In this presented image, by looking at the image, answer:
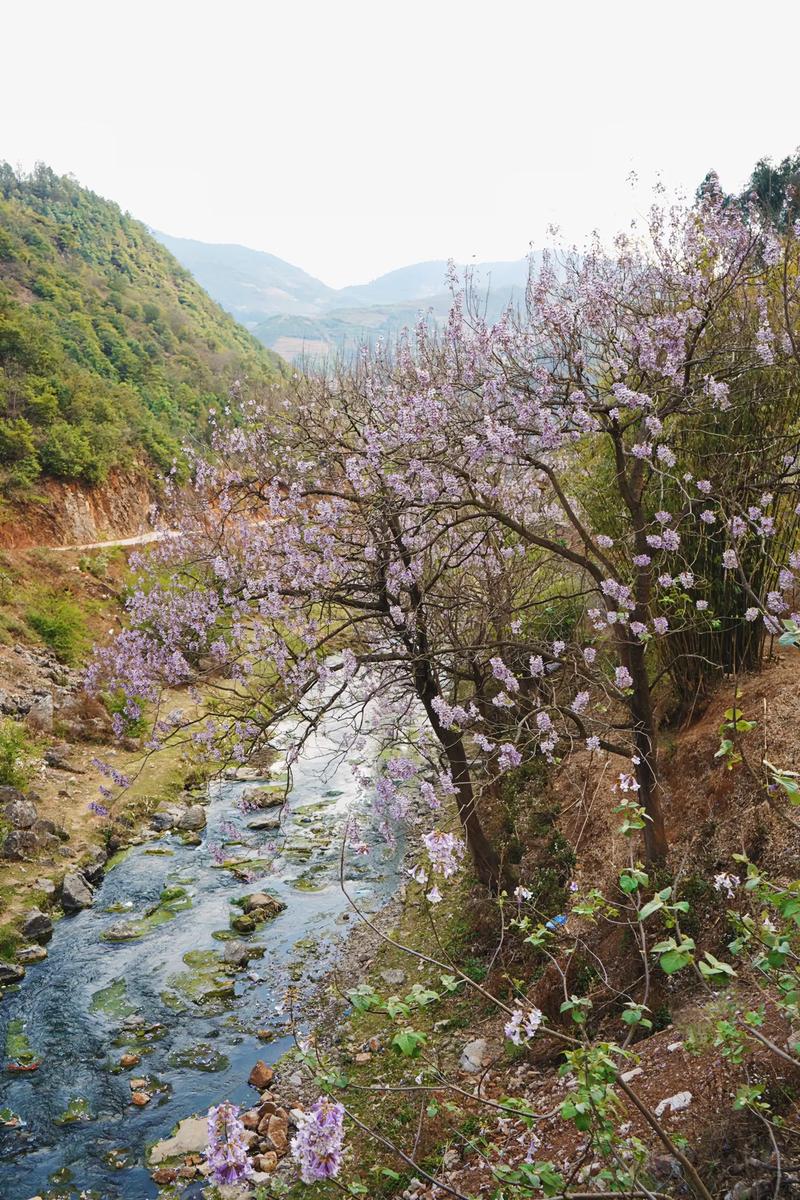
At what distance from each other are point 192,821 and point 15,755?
3.09 metres

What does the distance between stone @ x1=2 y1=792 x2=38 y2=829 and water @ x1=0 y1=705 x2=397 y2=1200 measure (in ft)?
5.05

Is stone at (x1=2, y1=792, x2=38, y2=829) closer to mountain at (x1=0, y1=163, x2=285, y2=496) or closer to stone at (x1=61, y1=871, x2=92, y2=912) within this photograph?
stone at (x1=61, y1=871, x2=92, y2=912)

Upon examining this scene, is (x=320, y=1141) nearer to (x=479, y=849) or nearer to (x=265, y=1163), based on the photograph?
(x=265, y=1163)

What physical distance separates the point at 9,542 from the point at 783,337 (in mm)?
20986

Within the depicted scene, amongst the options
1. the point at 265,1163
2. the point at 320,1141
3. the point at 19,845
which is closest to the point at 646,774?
the point at 320,1141

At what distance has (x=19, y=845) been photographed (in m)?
11.4

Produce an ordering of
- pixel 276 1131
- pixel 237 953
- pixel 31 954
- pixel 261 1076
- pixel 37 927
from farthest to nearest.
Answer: pixel 37 927 → pixel 31 954 → pixel 237 953 → pixel 261 1076 → pixel 276 1131

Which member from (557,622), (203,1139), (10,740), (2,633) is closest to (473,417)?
(557,622)

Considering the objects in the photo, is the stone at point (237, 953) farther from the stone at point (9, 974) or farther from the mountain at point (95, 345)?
the mountain at point (95, 345)

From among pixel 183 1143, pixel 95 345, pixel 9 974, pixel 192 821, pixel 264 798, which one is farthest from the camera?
pixel 95 345

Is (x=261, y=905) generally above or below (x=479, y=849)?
below

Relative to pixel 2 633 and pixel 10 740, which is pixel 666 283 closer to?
pixel 10 740

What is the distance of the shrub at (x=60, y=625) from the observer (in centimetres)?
1867

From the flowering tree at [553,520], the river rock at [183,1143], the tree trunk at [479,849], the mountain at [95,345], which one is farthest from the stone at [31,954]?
the mountain at [95,345]
